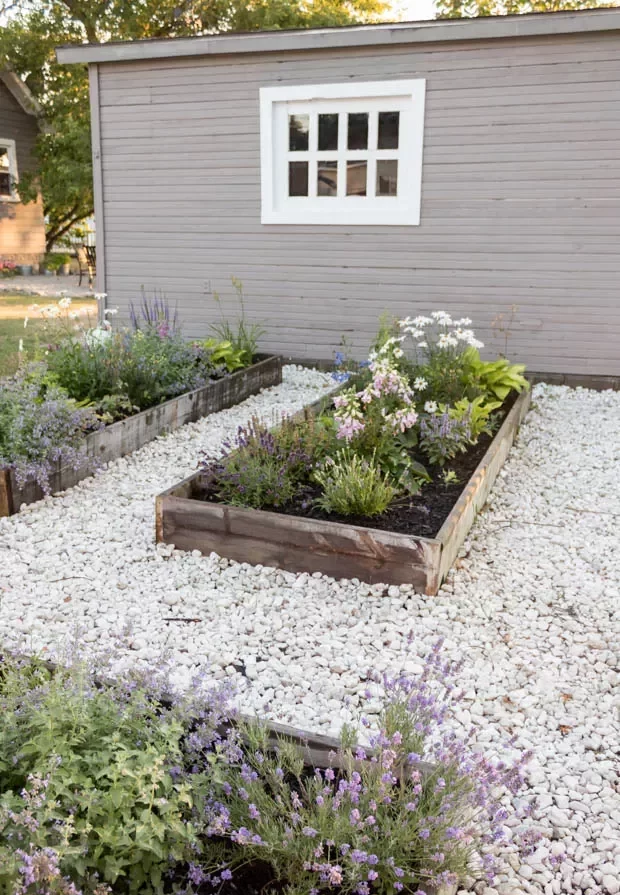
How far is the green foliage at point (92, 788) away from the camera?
4.79 ft

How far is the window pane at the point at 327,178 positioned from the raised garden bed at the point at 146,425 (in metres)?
1.71

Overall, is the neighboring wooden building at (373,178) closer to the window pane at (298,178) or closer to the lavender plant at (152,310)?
the window pane at (298,178)

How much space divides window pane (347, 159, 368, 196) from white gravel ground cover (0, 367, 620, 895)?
3940 millimetres

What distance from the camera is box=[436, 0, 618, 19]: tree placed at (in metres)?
18.8

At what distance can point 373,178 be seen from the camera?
712cm

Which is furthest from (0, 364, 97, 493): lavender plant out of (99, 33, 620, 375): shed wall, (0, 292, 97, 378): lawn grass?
(99, 33, 620, 375): shed wall

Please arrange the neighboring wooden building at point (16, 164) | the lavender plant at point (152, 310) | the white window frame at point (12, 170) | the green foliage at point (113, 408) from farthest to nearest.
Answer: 1. the white window frame at point (12, 170)
2. the neighboring wooden building at point (16, 164)
3. the lavender plant at point (152, 310)
4. the green foliage at point (113, 408)

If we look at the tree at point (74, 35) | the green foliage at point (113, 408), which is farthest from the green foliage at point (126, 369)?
the tree at point (74, 35)

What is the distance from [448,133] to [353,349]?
6.95 feet

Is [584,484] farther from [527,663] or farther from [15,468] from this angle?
[15,468]

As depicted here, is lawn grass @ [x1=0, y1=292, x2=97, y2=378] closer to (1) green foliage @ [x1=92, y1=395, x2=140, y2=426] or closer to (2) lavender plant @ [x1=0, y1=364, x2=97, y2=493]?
(1) green foliage @ [x1=92, y1=395, x2=140, y2=426]

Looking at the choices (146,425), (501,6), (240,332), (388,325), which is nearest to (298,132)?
(240,332)

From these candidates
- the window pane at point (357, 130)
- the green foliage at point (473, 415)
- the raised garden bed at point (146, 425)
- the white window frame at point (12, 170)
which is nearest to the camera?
the raised garden bed at point (146, 425)

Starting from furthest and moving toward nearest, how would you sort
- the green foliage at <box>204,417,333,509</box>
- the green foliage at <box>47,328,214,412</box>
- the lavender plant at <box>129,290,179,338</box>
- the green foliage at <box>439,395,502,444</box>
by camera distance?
1. the lavender plant at <box>129,290,179,338</box>
2. the green foliage at <box>47,328,214,412</box>
3. the green foliage at <box>439,395,502,444</box>
4. the green foliage at <box>204,417,333,509</box>
